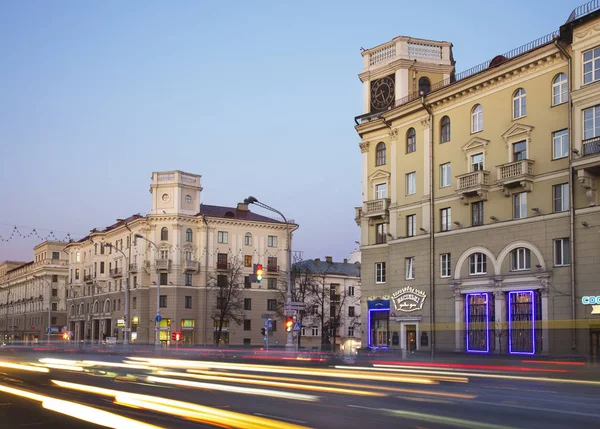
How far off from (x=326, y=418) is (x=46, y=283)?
388 feet

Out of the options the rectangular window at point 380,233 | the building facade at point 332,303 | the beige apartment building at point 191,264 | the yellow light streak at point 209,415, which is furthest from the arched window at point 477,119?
the building facade at point 332,303

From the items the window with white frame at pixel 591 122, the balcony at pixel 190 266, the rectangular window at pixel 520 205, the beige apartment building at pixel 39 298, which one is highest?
the window with white frame at pixel 591 122

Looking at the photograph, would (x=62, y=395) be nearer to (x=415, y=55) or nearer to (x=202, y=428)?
(x=202, y=428)

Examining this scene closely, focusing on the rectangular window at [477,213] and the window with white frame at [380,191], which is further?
the window with white frame at [380,191]

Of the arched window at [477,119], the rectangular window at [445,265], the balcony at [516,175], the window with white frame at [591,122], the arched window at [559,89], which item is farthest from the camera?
the rectangular window at [445,265]

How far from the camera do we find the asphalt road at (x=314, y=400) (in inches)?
550

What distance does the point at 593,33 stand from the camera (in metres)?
34.9

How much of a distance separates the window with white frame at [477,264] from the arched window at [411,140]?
8.88m

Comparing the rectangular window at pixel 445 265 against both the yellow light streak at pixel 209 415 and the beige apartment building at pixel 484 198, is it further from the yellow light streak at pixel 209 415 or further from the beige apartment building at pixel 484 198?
the yellow light streak at pixel 209 415

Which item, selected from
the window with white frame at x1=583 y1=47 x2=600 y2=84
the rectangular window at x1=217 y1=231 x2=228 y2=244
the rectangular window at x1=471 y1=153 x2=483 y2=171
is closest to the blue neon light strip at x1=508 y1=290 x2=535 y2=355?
the rectangular window at x1=471 y1=153 x2=483 y2=171

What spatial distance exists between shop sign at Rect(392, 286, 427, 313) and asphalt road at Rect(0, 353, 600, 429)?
44.3 feet

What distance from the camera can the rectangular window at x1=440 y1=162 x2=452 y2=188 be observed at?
4444 centimetres

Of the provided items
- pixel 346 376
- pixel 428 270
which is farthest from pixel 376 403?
pixel 428 270

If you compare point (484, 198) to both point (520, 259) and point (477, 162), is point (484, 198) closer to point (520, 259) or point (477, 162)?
point (477, 162)
